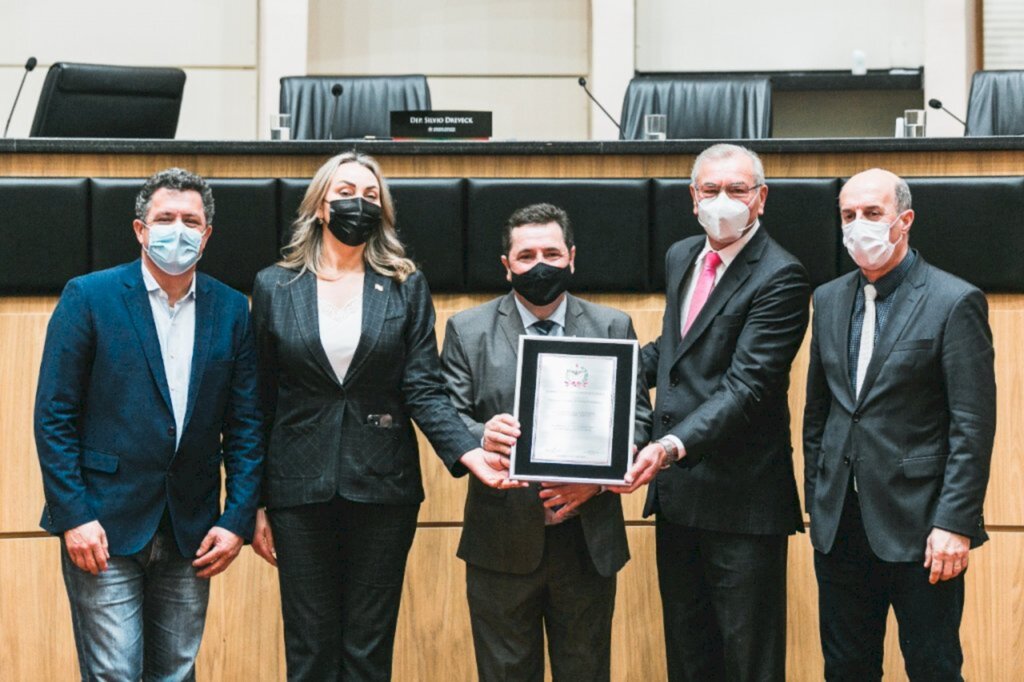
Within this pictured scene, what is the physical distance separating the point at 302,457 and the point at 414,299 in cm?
38

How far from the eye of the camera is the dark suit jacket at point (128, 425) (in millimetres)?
2027

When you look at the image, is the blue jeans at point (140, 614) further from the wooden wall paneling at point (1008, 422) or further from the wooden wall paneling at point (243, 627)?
the wooden wall paneling at point (1008, 422)

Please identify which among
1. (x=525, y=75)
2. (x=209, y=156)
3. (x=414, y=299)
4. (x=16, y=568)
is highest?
(x=525, y=75)

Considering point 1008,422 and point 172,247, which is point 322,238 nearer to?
point 172,247

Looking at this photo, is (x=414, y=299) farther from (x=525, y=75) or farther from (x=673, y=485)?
(x=525, y=75)

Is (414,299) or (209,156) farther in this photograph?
(209,156)

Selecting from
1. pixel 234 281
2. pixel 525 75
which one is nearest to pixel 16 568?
pixel 234 281

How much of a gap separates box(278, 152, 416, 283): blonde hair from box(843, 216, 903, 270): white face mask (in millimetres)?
869

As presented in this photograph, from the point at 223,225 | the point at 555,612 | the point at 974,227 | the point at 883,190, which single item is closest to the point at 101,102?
the point at 223,225

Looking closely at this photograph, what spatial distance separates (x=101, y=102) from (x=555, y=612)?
2186 mm

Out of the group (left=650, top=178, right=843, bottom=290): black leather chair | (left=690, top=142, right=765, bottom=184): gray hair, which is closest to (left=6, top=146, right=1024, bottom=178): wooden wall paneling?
(left=650, top=178, right=843, bottom=290): black leather chair

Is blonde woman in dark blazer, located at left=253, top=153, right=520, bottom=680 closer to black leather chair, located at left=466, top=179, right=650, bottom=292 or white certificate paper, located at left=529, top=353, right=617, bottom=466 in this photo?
white certificate paper, located at left=529, top=353, right=617, bottom=466

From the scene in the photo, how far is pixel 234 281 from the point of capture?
278 cm

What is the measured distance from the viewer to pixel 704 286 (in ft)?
7.46
